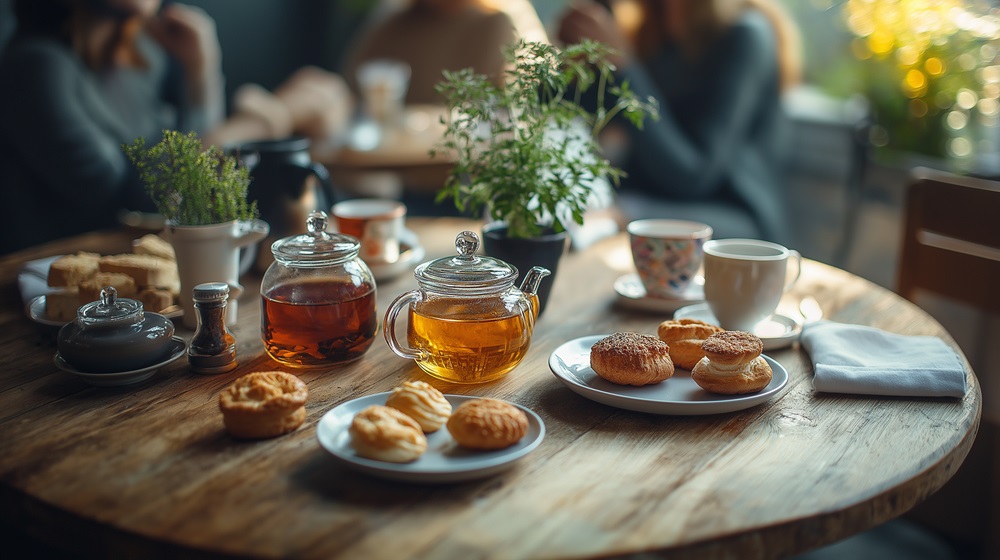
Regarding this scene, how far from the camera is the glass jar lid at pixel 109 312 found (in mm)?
1034

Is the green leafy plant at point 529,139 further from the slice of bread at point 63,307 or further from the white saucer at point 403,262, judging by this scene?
the slice of bread at point 63,307

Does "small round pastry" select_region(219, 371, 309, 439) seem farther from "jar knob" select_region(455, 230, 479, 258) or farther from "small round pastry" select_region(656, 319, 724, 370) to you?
"small round pastry" select_region(656, 319, 724, 370)

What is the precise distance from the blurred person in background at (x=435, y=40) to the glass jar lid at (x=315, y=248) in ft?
7.70

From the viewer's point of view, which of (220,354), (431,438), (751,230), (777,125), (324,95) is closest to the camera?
(431,438)

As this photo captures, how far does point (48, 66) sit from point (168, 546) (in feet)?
7.54

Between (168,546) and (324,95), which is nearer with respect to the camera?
(168,546)

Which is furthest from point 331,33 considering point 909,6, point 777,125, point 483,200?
point 483,200

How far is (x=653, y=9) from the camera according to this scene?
2957 mm

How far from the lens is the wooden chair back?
4.99 ft

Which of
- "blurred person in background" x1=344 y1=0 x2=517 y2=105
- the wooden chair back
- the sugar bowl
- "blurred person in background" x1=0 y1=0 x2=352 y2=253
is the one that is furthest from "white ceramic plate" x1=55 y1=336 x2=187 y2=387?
"blurred person in background" x1=344 y1=0 x2=517 y2=105

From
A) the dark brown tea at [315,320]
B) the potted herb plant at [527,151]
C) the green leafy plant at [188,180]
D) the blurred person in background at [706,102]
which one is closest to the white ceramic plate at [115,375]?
the dark brown tea at [315,320]

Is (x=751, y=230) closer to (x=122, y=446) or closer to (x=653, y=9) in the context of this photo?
(x=653, y=9)

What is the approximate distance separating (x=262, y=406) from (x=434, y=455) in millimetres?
204

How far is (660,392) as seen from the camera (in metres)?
1.04
